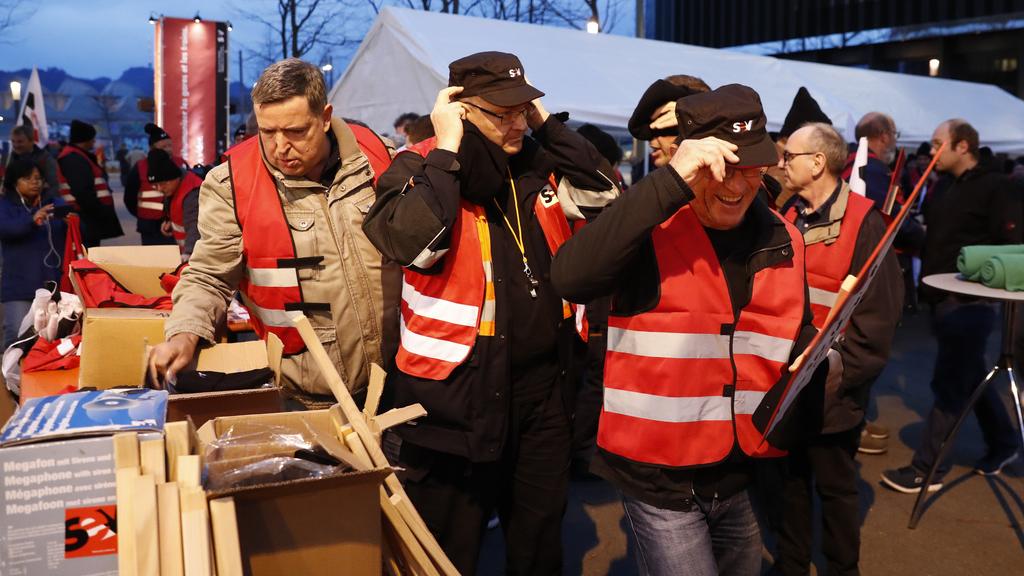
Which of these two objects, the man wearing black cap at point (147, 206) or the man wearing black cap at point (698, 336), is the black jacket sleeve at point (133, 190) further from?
the man wearing black cap at point (698, 336)

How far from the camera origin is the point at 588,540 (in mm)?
4727

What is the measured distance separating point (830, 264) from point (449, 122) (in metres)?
1.72

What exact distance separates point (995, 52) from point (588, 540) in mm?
32595

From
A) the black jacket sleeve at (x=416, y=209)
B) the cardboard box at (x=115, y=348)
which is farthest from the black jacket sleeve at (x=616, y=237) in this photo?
the cardboard box at (x=115, y=348)

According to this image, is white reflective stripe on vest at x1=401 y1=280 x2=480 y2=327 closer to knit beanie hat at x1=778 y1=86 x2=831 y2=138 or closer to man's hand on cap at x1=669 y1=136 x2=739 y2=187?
man's hand on cap at x1=669 y1=136 x2=739 y2=187

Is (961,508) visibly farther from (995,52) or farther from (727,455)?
(995,52)

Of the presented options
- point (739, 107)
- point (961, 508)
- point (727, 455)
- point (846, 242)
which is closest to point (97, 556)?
point (727, 455)

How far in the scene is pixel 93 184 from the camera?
9.50m

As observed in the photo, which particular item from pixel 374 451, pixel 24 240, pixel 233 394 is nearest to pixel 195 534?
pixel 374 451

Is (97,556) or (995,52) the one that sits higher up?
(995,52)

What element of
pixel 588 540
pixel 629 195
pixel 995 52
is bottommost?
pixel 588 540

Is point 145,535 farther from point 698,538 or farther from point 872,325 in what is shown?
point 872,325

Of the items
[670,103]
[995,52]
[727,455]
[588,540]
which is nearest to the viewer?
[727,455]

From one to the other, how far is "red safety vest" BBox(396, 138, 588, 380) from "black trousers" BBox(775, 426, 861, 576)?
6.21ft
